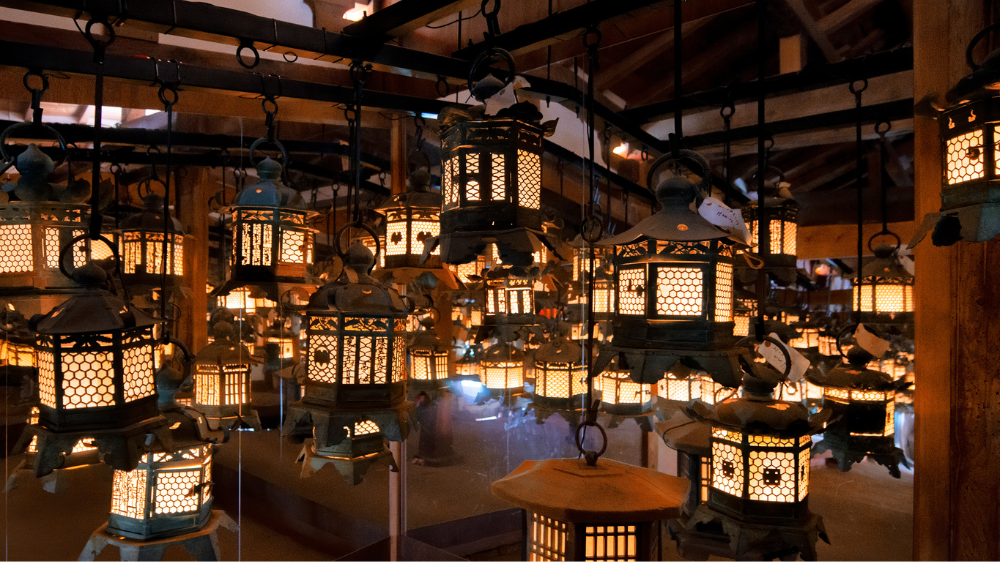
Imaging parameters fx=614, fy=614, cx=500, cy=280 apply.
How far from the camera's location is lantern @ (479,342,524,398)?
4559mm

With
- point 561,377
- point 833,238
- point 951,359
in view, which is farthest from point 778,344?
point 833,238

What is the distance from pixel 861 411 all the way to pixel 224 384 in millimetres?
3617

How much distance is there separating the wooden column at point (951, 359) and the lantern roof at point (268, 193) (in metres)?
2.73

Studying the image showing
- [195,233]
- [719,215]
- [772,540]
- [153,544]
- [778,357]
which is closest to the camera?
[719,215]

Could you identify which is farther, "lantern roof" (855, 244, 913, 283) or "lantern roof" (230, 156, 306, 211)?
"lantern roof" (855, 244, 913, 283)

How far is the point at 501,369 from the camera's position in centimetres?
457

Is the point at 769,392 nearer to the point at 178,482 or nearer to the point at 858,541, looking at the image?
the point at 178,482

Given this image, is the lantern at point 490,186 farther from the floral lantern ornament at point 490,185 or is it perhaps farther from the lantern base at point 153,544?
the lantern base at point 153,544

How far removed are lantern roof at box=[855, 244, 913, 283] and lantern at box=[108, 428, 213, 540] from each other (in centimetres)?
368

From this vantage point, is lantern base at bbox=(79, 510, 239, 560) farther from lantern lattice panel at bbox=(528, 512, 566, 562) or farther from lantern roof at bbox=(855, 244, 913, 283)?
lantern roof at bbox=(855, 244, 913, 283)

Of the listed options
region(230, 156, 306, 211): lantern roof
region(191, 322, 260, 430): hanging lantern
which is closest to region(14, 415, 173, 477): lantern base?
region(230, 156, 306, 211): lantern roof

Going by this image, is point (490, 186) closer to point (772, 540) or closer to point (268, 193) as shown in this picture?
point (268, 193)

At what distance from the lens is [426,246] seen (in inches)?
90.0

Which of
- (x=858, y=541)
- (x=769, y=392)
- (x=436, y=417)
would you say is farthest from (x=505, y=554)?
(x=769, y=392)
